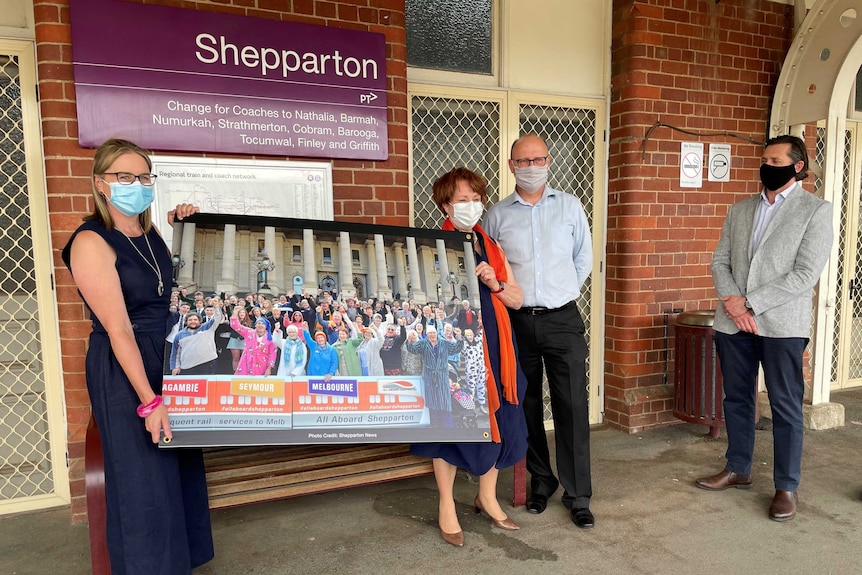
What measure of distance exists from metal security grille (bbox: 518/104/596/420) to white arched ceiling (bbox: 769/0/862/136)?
1467 millimetres

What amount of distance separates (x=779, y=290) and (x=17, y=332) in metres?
A: 4.05

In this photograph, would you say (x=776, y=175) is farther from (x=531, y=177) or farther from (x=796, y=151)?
(x=531, y=177)

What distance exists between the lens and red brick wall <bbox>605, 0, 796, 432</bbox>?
4.39 metres

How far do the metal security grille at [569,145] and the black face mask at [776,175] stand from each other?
4.85 feet

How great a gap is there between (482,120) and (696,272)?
2065mm

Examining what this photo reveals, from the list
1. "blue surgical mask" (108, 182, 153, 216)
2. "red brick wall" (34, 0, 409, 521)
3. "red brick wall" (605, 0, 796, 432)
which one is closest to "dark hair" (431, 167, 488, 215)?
"red brick wall" (34, 0, 409, 521)

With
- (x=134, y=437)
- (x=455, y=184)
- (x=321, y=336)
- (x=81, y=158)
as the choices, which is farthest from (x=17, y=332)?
(x=455, y=184)

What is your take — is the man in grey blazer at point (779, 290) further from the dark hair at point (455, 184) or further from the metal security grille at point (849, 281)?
the metal security grille at point (849, 281)

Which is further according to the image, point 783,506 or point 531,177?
point 783,506

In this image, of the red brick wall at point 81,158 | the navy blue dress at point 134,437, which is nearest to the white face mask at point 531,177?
the red brick wall at point 81,158

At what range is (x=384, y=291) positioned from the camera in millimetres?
2547

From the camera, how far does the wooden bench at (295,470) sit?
2738 millimetres

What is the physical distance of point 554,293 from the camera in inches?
122

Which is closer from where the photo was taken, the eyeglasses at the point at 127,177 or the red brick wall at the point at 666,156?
the eyeglasses at the point at 127,177
